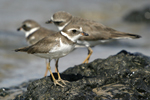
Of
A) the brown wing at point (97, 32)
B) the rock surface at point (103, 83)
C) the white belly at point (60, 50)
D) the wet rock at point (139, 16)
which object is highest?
the white belly at point (60, 50)

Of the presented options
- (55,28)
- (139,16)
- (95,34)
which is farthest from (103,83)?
(139,16)

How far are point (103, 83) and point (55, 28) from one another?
405 inches

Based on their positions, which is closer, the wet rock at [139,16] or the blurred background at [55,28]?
the blurred background at [55,28]

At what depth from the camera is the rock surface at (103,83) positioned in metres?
4.56

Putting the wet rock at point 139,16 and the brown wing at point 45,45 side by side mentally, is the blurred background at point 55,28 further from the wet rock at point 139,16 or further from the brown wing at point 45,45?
the brown wing at point 45,45

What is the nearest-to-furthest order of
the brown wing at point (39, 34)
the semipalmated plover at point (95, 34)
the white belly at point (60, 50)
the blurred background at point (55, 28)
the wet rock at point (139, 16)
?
the white belly at point (60, 50) → the semipalmated plover at point (95, 34) → the brown wing at point (39, 34) → the blurred background at point (55, 28) → the wet rock at point (139, 16)

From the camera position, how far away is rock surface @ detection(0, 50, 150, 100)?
15.0 ft

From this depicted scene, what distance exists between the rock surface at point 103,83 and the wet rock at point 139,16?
9935 millimetres

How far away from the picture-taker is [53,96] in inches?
181

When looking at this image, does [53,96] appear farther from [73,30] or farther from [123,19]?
[123,19]

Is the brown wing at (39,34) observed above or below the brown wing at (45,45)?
below

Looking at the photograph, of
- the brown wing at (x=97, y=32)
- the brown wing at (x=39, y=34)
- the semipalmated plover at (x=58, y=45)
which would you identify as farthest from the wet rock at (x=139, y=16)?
the semipalmated plover at (x=58, y=45)

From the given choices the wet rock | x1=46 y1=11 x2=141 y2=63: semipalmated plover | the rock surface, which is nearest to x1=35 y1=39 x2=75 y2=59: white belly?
the rock surface

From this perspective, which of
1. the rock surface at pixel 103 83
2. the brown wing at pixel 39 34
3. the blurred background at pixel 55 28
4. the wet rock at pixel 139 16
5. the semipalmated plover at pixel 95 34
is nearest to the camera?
the rock surface at pixel 103 83
